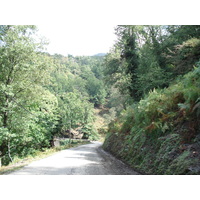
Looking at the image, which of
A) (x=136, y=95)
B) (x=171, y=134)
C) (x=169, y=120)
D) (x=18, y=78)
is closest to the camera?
(x=171, y=134)

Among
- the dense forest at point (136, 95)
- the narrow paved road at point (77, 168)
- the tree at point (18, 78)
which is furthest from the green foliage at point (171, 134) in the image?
the tree at point (18, 78)

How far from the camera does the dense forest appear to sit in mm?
4258

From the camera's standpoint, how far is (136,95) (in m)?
14.0

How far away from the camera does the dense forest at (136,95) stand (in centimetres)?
426

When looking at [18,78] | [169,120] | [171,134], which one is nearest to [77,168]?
[171,134]

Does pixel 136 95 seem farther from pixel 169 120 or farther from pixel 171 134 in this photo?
pixel 171 134

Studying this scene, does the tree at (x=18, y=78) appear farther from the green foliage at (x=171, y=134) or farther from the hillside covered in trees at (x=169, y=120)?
the green foliage at (x=171, y=134)

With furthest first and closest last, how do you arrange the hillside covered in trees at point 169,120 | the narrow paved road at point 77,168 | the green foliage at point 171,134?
the narrow paved road at point 77,168, the hillside covered in trees at point 169,120, the green foliage at point 171,134

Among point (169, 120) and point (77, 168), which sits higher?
point (169, 120)

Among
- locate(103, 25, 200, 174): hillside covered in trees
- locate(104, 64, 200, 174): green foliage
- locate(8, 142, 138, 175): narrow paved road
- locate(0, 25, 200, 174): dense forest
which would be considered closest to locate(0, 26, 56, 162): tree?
locate(0, 25, 200, 174): dense forest

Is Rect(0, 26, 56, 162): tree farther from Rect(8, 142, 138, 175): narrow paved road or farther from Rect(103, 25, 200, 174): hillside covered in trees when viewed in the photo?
Rect(103, 25, 200, 174): hillside covered in trees

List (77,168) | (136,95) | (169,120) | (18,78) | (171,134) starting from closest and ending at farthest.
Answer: (171,134) < (169,120) < (77,168) < (18,78) < (136,95)

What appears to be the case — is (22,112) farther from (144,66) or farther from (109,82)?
(144,66)
